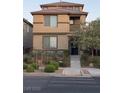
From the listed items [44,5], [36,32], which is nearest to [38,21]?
[36,32]

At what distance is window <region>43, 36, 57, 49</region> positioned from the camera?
22.9 m

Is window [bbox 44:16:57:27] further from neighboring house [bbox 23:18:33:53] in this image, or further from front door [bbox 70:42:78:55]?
front door [bbox 70:42:78:55]

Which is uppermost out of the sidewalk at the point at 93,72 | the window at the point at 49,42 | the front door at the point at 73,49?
the window at the point at 49,42

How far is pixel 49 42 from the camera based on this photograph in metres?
23.0

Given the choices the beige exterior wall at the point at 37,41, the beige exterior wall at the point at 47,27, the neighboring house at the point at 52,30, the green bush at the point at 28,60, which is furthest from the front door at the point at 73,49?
the green bush at the point at 28,60

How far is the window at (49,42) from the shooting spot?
75.3ft

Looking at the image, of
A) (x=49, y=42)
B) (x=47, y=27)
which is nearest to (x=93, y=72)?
(x=49, y=42)

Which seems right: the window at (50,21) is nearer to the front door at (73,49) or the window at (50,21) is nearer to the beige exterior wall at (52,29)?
the beige exterior wall at (52,29)

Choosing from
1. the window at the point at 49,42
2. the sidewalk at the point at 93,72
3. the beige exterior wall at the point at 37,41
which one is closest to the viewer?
the sidewalk at the point at 93,72

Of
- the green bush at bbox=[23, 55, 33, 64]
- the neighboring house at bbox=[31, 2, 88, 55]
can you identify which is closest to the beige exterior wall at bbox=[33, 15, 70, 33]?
the neighboring house at bbox=[31, 2, 88, 55]

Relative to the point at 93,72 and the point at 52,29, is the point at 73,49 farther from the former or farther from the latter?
the point at 93,72
